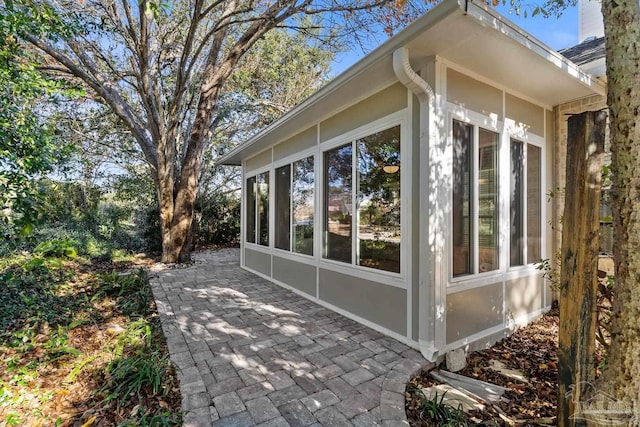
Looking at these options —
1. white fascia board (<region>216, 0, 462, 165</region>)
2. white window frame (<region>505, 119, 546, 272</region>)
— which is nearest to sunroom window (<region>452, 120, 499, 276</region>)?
white window frame (<region>505, 119, 546, 272</region>)

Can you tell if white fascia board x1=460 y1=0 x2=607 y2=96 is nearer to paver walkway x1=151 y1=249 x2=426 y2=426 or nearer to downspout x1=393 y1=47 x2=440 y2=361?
downspout x1=393 y1=47 x2=440 y2=361

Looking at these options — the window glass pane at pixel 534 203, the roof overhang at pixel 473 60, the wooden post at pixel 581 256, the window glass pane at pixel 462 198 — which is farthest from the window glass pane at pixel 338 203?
the wooden post at pixel 581 256

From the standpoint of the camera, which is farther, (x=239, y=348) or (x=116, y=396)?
(x=239, y=348)

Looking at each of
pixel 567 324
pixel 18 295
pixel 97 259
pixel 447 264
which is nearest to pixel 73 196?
pixel 97 259

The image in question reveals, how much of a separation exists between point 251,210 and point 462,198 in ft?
17.7

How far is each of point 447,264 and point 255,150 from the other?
17.1 feet

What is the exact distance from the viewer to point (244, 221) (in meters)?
8.12

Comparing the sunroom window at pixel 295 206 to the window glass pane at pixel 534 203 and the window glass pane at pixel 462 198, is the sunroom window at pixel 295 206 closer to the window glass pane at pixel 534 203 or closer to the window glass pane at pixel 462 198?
the window glass pane at pixel 462 198

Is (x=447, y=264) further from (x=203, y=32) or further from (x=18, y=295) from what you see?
(x=203, y=32)

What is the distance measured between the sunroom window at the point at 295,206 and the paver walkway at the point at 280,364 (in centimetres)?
111

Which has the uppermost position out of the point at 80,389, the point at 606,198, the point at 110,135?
the point at 110,135

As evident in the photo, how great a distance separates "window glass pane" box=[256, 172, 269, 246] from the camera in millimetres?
6766

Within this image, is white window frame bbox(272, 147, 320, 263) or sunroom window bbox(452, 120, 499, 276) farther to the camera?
white window frame bbox(272, 147, 320, 263)

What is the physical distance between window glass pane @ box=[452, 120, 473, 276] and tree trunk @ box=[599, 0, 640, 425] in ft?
5.37
